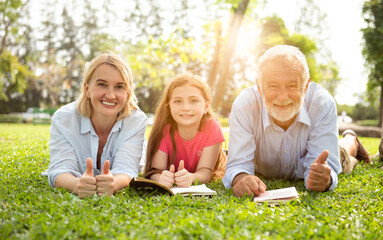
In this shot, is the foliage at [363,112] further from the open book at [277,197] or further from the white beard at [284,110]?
the open book at [277,197]

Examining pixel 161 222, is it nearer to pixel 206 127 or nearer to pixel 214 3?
pixel 206 127

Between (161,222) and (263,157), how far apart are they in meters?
2.01

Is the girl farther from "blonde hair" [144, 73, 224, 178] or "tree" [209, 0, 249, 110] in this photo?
"tree" [209, 0, 249, 110]

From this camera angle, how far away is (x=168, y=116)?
4.66 metres

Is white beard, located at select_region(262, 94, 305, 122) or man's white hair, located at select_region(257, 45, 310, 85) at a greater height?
man's white hair, located at select_region(257, 45, 310, 85)

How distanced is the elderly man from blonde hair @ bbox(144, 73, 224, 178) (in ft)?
2.20

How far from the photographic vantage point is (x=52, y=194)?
10.8 ft

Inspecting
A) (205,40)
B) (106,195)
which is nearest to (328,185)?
(106,195)

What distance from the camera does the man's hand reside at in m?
3.29

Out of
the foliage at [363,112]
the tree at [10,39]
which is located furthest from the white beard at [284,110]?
the foliage at [363,112]

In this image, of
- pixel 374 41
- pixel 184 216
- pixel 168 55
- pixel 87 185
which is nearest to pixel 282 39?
pixel 374 41

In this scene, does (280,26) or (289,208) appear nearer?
(289,208)

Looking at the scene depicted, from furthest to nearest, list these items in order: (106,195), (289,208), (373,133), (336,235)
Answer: (373,133), (106,195), (289,208), (336,235)

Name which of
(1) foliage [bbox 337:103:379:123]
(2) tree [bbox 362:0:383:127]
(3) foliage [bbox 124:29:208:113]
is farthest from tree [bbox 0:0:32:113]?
(1) foliage [bbox 337:103:379:123]
